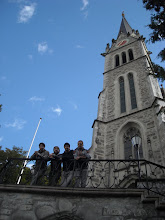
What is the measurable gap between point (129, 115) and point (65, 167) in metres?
9.19

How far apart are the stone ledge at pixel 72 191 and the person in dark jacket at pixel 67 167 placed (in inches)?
18.7

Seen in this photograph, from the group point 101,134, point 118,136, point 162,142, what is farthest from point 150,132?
point 101,134

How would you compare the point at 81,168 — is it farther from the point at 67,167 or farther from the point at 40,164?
the point at 40,164

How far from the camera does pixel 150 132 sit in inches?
488

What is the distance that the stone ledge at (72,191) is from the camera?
5.51m

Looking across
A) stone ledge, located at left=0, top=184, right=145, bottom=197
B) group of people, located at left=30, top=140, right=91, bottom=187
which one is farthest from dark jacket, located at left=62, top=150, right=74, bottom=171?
stone ledge, located at left=0, top=184, right=145, bottom=197

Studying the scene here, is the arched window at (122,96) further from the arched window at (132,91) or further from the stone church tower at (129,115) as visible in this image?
the arched window at (132,91)

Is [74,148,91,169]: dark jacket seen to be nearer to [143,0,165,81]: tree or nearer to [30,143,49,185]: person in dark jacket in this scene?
[30,143,49,185]: person in dark jacket

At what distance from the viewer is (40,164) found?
6.51 meters

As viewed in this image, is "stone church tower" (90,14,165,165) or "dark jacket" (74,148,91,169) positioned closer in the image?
"dark jacket" (74,148,91,169)

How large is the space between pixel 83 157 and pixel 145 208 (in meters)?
2.40

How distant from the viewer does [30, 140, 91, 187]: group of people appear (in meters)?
6.28

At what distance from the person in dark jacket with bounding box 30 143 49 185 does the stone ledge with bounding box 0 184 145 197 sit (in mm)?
562

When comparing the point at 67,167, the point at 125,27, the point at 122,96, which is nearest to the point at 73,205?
the point at 67,167
